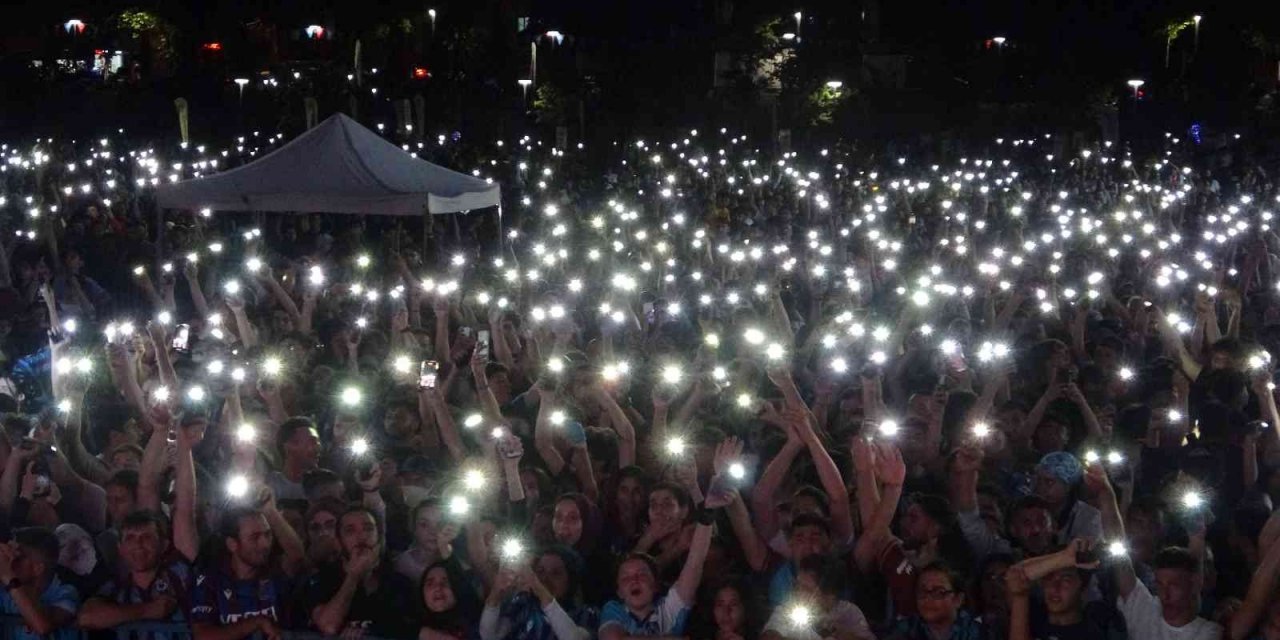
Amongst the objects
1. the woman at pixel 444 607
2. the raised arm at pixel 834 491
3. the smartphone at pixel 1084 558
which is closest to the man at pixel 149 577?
the woman at pixel 444 607

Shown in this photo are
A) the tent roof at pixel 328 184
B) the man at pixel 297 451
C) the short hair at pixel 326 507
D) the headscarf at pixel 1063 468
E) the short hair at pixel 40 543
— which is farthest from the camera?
the tent roof at pixel 328 184

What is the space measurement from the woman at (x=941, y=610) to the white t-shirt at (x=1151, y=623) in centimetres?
50

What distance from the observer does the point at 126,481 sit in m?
5.72

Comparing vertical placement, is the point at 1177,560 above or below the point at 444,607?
above

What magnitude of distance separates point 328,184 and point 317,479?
6.10 m

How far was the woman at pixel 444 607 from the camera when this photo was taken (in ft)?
15.8

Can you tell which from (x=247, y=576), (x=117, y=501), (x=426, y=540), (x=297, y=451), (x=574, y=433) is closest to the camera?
(x=247, y=576)

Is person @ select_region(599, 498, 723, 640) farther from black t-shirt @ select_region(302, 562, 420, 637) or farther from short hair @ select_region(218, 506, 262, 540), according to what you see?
short hair @ select_region(218, 506, 262, 540)

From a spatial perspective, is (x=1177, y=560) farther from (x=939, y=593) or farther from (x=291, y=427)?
(x=291, y=427)

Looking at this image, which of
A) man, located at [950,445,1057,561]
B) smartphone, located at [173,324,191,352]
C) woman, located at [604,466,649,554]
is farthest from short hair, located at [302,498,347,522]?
smartphone, located at [173,324,191,352]

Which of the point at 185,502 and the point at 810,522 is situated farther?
the point at 185,502

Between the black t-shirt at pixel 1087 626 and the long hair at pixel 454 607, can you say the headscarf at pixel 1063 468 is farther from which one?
the long hair at pixel 454 607

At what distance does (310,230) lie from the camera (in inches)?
626

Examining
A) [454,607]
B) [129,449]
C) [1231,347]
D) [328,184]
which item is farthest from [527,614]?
[328,184]
